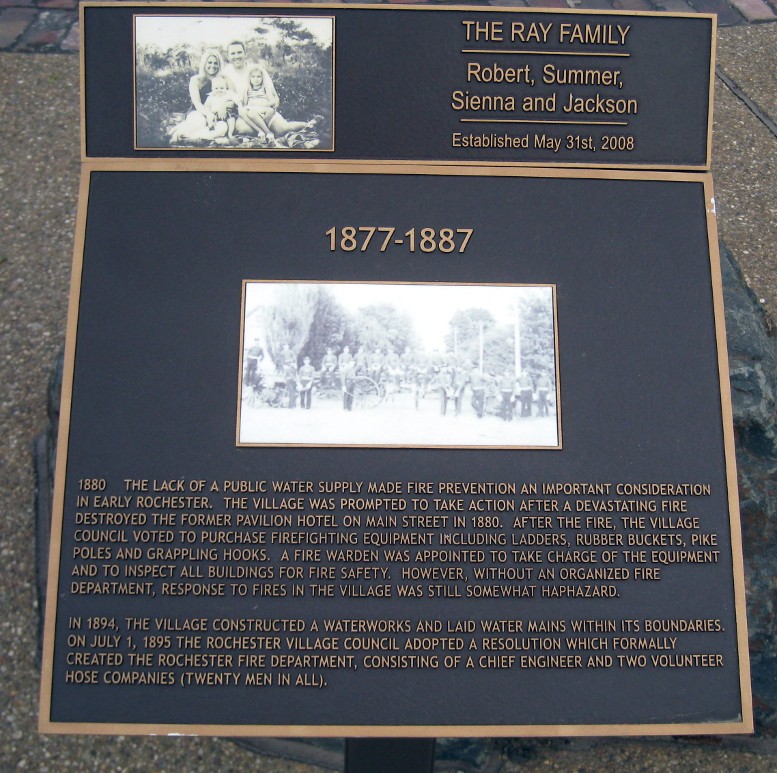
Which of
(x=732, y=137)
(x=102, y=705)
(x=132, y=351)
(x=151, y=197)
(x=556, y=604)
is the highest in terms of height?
(x=732, y=137)

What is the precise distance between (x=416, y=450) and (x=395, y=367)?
0.31m

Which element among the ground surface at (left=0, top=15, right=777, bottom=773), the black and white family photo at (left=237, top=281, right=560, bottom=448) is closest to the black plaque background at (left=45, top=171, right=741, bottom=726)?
the black and white family photo at (left=237, top=281, right=560, bottom=448)

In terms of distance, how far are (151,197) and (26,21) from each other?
4.37 m

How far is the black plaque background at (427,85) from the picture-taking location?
3.16 metres

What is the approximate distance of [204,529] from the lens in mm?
2869

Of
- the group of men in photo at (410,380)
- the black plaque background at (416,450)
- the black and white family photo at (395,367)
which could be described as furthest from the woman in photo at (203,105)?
the group of men in photo at (410,380)

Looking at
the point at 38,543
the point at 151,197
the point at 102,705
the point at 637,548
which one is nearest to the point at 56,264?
the point at 38,543

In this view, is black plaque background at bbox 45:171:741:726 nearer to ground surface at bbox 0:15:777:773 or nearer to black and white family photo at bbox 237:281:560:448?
black and white family photo at bbox 237:281:560:448

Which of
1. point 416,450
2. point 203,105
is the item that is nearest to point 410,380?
point 416,450

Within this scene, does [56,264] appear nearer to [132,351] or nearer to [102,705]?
[132,351]

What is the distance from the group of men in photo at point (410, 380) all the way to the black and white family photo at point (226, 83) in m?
0.88

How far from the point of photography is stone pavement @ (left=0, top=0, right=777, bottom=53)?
6.19 metres

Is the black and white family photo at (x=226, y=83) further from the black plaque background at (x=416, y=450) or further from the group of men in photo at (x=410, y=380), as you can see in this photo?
the group of men in photo at (x=410, y=380)

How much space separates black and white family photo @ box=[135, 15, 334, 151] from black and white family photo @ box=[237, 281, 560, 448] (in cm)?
63
